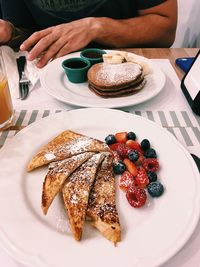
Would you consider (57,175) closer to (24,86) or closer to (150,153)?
(150,153)

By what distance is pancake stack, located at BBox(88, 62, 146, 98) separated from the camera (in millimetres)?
1147

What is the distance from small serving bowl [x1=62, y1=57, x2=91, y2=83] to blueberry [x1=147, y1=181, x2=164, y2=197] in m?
0.68

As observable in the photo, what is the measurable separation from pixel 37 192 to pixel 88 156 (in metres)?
0.19

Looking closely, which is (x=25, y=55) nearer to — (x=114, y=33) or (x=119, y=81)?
(x=114, y=33)

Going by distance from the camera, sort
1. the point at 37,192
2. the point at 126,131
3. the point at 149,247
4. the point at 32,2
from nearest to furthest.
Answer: the point at 149,247, the point at 37,192, the point at 126,131, the point at 32,2

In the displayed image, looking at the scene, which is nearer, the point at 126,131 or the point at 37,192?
the point at 37,192

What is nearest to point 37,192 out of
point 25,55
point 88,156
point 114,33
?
point 88,156

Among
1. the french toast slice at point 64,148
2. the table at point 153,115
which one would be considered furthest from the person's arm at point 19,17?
the french toast slice at point 64,148

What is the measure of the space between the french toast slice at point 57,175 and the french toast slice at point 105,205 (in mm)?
70

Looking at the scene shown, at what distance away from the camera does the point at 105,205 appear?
71 centimetres

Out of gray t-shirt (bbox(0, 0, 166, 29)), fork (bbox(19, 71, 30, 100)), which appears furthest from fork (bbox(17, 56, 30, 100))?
gray t-shirt (bbox(0, 0, 166, 29))

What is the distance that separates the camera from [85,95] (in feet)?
3.94

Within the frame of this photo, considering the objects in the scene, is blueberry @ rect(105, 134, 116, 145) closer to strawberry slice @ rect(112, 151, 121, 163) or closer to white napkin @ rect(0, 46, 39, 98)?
strawberry slice @ rect(112, 151, 121, 163)

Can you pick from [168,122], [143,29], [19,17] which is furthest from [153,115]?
[19,17]
